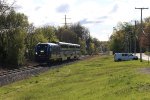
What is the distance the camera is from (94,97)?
2153 centimetres

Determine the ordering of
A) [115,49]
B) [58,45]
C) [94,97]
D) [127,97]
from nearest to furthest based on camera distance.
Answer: [127,97], [94,97], [58,45], [115,49]

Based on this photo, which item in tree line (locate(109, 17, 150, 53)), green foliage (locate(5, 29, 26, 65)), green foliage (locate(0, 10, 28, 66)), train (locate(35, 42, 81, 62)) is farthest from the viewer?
tree line (locate(109, 17, 150, 53))

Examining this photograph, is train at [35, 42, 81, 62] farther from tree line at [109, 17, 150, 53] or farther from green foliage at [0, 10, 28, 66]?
tree line at [109, 17, 150, 53]

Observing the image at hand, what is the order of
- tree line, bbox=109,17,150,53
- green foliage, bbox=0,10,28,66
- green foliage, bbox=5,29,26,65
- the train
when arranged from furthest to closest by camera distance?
1. tree line, bbox=109,17,150,53
2. the train
3. green foliage, bbox=0,10,28,66
4. green foliage, bbox=5,29,26,65

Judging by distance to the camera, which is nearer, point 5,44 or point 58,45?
point 5,44

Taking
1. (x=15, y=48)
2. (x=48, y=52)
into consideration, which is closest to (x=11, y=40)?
(x=15, y=48)

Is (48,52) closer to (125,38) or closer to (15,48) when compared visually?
(15,48)

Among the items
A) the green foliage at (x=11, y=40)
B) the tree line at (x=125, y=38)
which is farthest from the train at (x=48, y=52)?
the tree line at (x=125, y=38)

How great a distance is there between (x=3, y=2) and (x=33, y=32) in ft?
84.5

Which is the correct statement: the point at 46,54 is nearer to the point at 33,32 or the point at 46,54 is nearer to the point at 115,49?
the point at 33,32

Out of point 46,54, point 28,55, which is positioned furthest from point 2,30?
point 28,55

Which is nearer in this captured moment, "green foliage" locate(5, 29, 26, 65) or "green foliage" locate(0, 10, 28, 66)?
"green foliage" locate(5, 29, 26, 65)

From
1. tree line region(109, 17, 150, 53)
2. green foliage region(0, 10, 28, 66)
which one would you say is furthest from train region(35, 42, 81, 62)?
tree line region(109, 17, 150, 53)

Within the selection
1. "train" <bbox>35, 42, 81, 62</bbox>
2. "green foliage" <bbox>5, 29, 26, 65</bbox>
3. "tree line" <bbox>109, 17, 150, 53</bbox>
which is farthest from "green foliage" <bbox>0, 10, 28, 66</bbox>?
Answer: "tree line" <bbox>109, 17, 150, 53</bbox>
